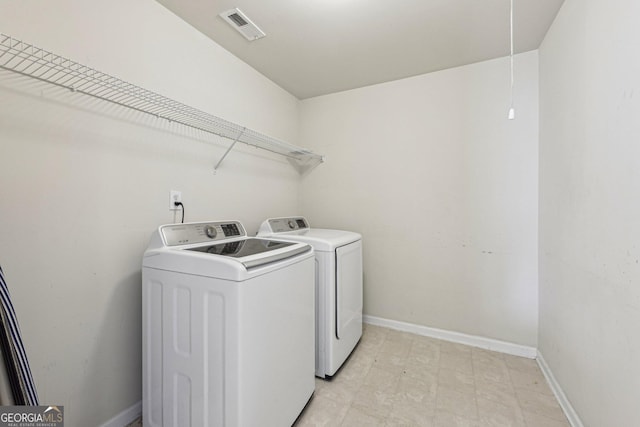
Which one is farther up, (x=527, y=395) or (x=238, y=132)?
(x=238, y=132)

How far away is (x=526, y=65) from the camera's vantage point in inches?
80.7

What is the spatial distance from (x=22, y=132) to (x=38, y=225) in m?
0.38

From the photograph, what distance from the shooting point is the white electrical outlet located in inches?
64.7

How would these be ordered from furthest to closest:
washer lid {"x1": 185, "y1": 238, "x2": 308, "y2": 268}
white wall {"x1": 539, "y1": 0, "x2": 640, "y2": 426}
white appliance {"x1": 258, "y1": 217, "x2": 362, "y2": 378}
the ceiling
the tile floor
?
1. white appliance {"x1": 258, "y1": 217, "x2": 362, "y2": 378}
2. the ceiling
3. the tile floor
4. washer lid {"x1": 185, "y1": 238, "x2": 308, "y2": 268}
5. white wall {"x1": 539, "y1": 0, "x2": 640, "y2": 426}

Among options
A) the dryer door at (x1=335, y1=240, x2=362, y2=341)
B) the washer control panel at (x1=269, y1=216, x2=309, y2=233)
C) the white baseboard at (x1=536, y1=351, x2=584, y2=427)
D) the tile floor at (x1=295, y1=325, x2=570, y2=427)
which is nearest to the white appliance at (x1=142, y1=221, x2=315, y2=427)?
the tile floor at (x1=295, y1=325, x2=570, y2=427)

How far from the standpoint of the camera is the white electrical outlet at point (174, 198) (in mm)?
1645

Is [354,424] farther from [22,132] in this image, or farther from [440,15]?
[440,15]

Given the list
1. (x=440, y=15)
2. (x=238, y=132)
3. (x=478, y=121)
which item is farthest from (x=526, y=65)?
(x=238, y=132)

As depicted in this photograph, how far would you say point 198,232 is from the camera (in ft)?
5.10

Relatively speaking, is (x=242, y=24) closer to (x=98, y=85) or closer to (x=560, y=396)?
(x=98, y=85)

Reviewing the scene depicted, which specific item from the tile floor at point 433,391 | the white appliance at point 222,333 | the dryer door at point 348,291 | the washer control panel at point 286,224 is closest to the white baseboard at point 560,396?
the tile floor at point 433,391

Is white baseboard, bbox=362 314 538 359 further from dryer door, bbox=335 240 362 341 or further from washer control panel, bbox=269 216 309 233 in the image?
washer control panel, bbox=269 216 309 233

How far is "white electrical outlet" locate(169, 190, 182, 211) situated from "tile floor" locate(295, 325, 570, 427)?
1.42 meters

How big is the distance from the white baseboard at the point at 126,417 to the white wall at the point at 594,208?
2.23m
